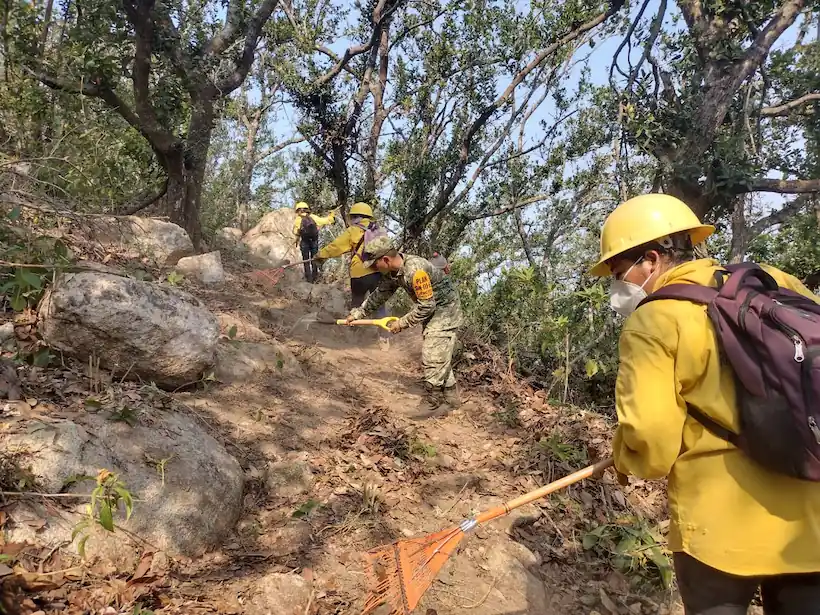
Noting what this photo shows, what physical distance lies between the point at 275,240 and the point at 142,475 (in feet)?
36.6

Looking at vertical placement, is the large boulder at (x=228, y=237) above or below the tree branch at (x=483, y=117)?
below

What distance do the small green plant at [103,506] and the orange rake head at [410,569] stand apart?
1.31 m

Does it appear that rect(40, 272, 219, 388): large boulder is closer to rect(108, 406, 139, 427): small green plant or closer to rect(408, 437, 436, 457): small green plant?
rect(108, 406, 139, 427): small green plant

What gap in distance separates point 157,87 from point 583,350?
7585 millimetres

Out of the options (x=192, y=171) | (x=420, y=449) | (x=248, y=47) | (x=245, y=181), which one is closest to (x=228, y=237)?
(x=245, y=181)

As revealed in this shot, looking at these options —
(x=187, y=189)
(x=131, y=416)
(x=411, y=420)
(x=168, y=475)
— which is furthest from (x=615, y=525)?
(x=187, y=189)

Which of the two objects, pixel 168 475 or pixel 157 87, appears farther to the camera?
pixel 157 87

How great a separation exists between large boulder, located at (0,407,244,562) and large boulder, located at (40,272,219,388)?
2.40 ft

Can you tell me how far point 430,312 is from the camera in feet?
18.0

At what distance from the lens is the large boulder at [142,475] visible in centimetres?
259

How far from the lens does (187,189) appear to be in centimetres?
915

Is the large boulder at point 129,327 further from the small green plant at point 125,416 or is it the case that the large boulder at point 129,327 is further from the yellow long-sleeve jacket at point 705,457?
the yellow long-sleeve jacket at point 705,457

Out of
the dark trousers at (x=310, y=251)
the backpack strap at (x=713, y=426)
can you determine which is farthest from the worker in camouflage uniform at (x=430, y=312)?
the dark trousers at (x=310, y=251)

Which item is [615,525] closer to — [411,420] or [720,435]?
[411,420]
